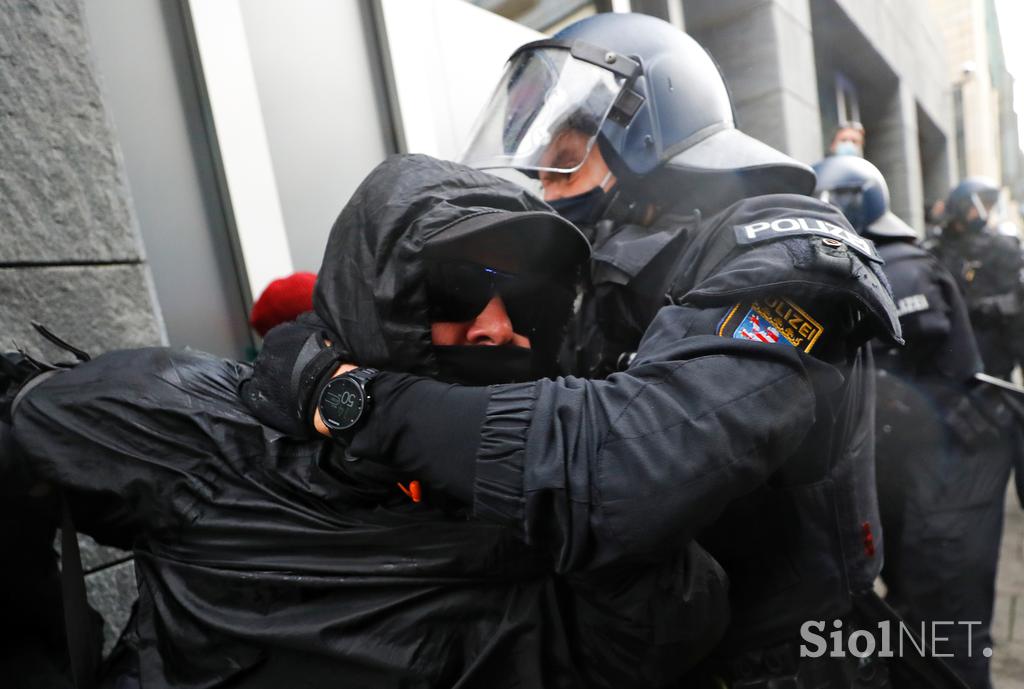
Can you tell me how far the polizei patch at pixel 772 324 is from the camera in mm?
1019

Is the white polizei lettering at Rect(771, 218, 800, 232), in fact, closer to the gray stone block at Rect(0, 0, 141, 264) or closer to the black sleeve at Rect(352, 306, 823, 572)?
the black sleeve at Rect(352, 306, 823, 572)

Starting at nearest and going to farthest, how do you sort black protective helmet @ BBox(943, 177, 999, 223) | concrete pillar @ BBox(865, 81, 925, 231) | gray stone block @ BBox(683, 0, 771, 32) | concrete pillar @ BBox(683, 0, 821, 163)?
gray stone block @ BBox(683, 0, 771, 32)
concrete pillar @ BBox(683, 0, 821, 163)
black protective helmet @ BBox(943, 177, 999, 223)
concrete pillar @ BBox(865, 81, 925, 231)

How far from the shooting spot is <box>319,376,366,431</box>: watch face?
0.97 metres

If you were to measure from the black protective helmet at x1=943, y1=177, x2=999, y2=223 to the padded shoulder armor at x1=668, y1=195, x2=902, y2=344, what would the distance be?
485cm

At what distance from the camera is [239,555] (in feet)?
3.47

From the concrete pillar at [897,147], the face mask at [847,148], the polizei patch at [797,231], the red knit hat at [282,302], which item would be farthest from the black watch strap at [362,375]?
the concrete pillar at [897,147]

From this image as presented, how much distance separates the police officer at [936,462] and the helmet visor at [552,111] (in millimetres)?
1788

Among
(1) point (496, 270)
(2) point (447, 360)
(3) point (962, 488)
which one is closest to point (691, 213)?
(1) point (496, 270)

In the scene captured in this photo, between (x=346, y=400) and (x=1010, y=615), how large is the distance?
3607 mm

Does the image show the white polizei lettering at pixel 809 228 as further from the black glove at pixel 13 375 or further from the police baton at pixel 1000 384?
the police baton at pixel 1000 384

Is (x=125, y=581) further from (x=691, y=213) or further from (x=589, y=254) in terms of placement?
(x=691, y=213)

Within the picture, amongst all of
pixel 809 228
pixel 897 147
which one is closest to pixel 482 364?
pixel 809 228

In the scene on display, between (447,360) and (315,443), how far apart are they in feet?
0.88

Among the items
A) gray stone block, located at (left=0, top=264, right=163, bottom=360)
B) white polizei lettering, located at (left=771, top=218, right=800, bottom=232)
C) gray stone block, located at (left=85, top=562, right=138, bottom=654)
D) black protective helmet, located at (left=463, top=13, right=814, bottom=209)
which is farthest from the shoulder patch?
gray stone block, located at (left=85, top=562, right=138, bottom=654)
